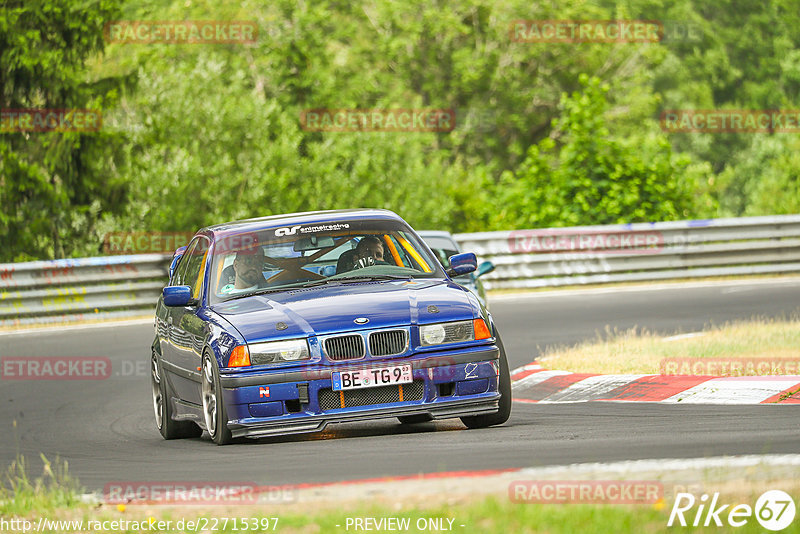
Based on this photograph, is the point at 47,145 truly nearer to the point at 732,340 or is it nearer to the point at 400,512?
the point at 732,340

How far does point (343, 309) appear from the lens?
8398mm

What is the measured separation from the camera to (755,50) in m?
88.5

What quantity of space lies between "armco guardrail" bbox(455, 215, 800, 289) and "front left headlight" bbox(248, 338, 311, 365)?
49.4ft

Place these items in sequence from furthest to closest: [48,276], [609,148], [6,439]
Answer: [609,148], [48,276], [6,439]

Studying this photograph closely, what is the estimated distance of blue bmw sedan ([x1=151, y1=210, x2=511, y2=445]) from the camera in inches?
322

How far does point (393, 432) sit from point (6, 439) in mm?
3280

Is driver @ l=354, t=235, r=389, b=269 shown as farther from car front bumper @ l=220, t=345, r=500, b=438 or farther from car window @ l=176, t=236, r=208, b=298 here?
car front bumper @ l=220, t=345, r=500, b=438

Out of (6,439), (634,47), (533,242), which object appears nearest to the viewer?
(6,439)

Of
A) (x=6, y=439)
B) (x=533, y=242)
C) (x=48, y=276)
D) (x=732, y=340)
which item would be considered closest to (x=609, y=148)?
(x=533, y=242)

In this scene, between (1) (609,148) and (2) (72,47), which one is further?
(1) (609,148)

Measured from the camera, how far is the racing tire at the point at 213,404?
27.5ft

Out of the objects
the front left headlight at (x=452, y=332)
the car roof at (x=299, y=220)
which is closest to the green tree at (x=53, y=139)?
the car roof at (x=299, y=220)

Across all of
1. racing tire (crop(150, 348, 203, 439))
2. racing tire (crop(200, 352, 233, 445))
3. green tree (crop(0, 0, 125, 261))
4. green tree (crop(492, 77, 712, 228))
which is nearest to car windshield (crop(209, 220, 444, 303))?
racing tire (crop(200, 352, 233, 445))

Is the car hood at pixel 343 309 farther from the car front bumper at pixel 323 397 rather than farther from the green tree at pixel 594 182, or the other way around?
the green tree at pixel 594 182
